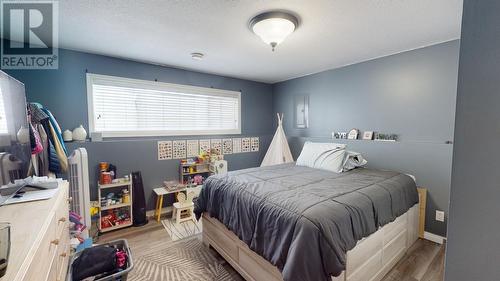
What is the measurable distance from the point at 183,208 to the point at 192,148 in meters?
0.94

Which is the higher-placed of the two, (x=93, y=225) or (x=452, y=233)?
(x=452, y=233)

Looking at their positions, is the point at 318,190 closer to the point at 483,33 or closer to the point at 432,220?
the point at 483,33

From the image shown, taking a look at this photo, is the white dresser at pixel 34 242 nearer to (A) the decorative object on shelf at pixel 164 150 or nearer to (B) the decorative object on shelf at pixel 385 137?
(A) the decorative object on shelf at pixel 164 150

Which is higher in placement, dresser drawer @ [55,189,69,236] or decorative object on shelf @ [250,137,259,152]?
decorative object on shelf @ [250,137,259,152]

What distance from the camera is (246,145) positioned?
13.1 feet

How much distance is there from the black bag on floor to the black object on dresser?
3.70 feet

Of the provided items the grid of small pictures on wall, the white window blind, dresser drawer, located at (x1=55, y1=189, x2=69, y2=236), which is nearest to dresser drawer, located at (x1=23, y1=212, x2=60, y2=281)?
dresser drawer, located at (x1=55, y1=189, x2=69, y2=236)

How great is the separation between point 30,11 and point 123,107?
1.37m

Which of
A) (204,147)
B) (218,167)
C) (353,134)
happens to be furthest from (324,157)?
(204,147)

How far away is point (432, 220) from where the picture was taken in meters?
2.41

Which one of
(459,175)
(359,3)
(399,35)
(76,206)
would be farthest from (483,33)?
(76,206)

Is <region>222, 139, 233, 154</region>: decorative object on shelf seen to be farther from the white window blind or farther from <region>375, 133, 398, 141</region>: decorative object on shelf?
the white window blind

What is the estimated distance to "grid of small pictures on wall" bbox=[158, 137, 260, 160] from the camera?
124 inches

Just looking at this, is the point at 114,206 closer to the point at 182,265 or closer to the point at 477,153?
the point at 182,265
